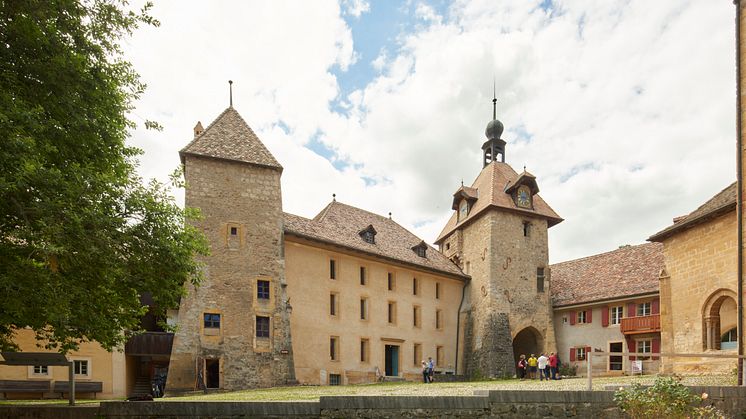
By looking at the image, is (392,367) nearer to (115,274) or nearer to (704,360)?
(704,360)

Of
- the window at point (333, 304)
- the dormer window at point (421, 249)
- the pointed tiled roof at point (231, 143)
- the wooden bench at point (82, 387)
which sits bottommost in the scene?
the wooden bench at point (82, 387)

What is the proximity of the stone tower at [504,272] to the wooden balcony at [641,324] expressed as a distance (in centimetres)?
559

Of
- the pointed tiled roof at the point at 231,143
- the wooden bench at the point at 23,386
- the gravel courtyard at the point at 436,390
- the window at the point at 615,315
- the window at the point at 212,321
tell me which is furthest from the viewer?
the window at the point at 615,315

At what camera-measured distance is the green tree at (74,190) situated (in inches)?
397

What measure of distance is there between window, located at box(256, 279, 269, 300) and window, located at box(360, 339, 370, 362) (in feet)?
24.7

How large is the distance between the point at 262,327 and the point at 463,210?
63.7ft

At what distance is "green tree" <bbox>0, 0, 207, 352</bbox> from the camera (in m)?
10.1

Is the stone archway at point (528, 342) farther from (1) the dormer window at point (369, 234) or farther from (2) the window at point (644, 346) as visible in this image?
(1) the dormer window at point (369, 234)

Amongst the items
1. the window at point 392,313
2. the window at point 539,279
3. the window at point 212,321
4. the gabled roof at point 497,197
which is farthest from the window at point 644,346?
the window at point 212,321

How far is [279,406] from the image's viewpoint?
9.87 m

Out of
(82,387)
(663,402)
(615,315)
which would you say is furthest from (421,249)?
(663,402)

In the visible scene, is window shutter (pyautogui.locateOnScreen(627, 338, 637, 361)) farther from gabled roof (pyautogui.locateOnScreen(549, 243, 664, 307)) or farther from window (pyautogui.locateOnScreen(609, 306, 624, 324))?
gabled roof (pyautogui.locateOnScreen(549, 243, 664, 307))

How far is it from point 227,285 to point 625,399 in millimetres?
19206

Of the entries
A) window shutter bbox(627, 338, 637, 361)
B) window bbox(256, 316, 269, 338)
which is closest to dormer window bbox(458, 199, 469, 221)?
window shutter bbox(627, 338, 637, 361)
